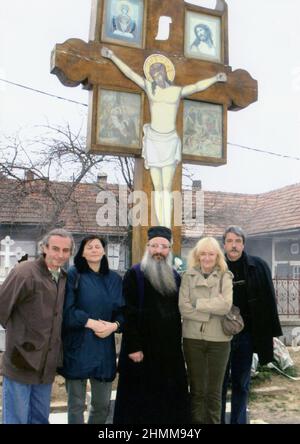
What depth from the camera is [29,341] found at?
2869 millimetres

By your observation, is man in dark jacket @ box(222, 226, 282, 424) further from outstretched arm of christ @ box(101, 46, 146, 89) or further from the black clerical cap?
outstretched arm of christ @ box(101, 46, 146, 89)

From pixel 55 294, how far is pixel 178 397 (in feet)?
3.54

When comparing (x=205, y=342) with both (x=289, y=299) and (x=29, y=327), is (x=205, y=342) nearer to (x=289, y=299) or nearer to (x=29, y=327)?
(x=29, y=327)

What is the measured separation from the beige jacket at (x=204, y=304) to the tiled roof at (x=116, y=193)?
6.93m

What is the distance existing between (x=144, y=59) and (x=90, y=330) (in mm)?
2752

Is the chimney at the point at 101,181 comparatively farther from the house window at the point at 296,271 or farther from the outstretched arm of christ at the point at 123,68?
the house window at the point at 296,271

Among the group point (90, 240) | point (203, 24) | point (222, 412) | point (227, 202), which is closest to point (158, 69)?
point (203, 24)

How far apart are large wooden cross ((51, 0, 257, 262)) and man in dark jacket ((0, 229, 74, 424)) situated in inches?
60.1

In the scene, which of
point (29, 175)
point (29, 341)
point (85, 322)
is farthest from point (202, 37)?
point (29, 175)

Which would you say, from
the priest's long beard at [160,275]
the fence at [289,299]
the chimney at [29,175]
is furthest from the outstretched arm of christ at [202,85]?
the fence at [289,299]

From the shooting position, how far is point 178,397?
3.14 m

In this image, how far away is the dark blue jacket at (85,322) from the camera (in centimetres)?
299

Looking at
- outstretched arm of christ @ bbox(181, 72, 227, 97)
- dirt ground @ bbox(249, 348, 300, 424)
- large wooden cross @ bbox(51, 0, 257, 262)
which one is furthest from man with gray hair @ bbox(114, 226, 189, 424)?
outstretched arm of christ @ bbox(181, 72, 227, 97)
